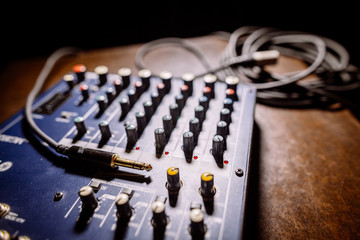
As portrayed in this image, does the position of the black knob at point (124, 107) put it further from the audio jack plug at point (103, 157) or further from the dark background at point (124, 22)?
the dark background at point (124, 22)

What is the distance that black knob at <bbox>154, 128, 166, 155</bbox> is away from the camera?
56cm

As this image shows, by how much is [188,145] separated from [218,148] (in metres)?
0.07

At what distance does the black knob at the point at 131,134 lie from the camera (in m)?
0.58

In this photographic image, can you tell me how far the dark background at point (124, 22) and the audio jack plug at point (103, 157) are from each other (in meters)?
1.28

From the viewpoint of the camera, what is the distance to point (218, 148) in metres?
0.53

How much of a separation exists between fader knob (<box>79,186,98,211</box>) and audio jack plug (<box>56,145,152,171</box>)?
3.2 inches

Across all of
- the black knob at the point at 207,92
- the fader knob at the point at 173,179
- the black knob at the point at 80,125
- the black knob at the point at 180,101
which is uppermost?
the black knob at the point at 207,92

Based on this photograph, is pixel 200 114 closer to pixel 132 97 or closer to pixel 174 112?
pixel 174 112

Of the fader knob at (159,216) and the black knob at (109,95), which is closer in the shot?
the fader knob at (159,216)

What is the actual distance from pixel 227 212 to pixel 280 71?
83 centimetres

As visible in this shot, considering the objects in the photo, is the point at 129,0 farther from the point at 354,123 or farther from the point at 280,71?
the point at 354,123

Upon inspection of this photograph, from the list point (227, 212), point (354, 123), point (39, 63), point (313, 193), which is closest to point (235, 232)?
point (227, 212)

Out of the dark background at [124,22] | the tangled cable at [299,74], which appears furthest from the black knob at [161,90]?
the dark background at [124,22]

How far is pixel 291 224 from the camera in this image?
21.0 inches
